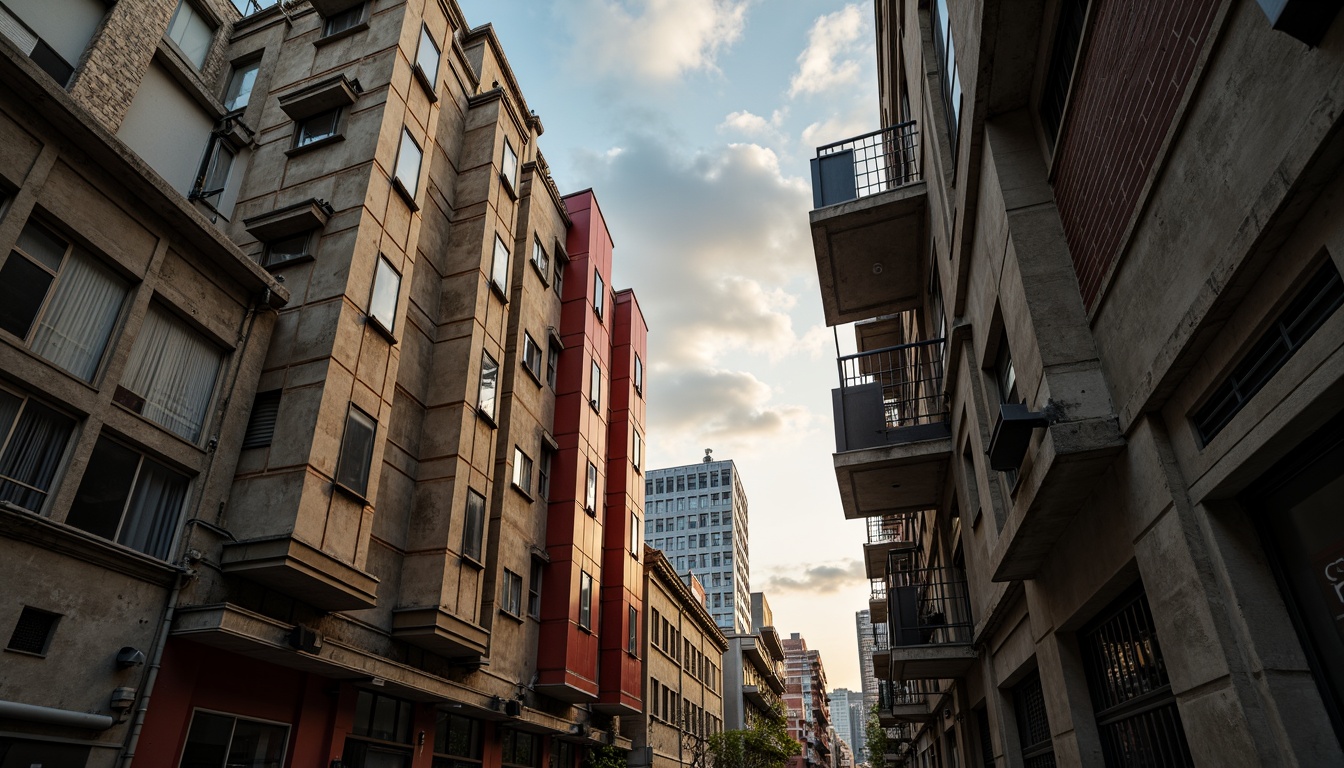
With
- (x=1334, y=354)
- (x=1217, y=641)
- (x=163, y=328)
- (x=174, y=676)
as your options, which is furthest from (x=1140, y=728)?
(x=163, y=328)

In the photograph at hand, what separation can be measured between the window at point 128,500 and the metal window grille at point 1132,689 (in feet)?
42.5

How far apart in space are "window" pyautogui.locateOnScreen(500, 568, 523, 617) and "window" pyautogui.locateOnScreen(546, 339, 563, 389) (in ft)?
24.6

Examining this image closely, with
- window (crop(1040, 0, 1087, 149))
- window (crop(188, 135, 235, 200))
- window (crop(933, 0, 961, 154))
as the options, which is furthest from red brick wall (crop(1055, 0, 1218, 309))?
window (crop(188, 135, 235, 200))

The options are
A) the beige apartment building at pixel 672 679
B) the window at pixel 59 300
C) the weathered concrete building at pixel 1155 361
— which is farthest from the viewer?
the beige apartment building at pixel 672 679

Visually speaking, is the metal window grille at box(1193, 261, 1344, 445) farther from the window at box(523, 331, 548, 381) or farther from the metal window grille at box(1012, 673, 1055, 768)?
the window at box(523, 331, 548, 381)

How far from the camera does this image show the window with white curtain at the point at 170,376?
1178 centimetres

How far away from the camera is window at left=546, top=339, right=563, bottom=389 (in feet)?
Answer: 86.5

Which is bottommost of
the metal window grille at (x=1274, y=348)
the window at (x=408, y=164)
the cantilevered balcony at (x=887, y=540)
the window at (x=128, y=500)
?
the metal window grille at (x=1274, y=348)

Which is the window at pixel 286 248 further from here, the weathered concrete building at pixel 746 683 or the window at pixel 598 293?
the weathered concrete building at pixel 746 683

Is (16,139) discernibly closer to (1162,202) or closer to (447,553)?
(447,553)

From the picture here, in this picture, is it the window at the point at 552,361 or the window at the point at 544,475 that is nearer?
→ the window at the point at 544,475

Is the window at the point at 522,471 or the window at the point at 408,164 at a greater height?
the window at the point at 408,164

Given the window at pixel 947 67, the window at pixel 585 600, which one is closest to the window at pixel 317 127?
the window at pixel 947 67

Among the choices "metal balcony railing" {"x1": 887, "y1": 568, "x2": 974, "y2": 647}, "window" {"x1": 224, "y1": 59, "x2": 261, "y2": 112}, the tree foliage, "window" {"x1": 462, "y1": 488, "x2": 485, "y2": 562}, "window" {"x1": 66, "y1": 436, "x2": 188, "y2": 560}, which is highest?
"window" {"x1": 224, "y1": 59, "x2": 261, "y2": 112}
